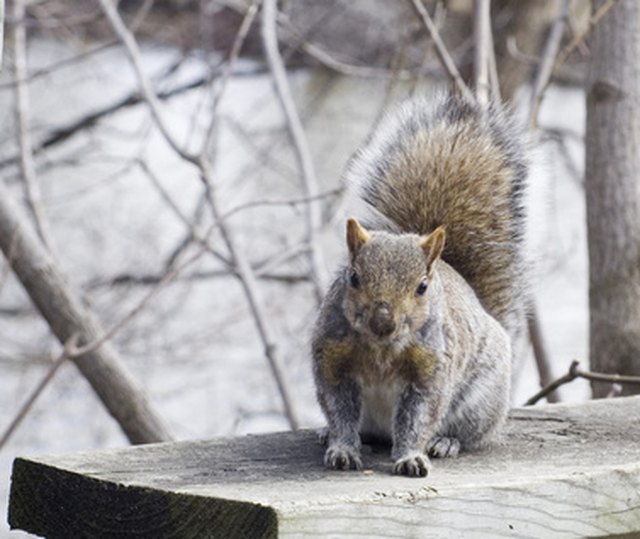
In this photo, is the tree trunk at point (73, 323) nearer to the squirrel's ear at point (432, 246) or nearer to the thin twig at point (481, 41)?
the thin twig at point (481, 41)

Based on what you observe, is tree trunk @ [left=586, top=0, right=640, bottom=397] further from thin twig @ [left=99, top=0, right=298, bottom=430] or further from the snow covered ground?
the snow covered ground

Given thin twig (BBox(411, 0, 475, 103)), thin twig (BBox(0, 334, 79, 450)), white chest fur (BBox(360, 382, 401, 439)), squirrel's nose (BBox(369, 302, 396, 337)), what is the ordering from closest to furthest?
squirrel's nose (BBox(369, 302, 396, 337)), white chest fur (BBox(360, 382, 401, 439)), thin twig (BBox(0, 334, 79, 450)), thin twig (BBox(411, 0, 475, 103))

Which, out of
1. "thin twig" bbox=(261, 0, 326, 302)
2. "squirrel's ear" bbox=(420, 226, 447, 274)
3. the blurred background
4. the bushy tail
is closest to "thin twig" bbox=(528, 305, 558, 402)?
"thin twig" bbox=(261, 0, 326, 302)

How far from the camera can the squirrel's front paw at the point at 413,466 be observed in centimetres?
178

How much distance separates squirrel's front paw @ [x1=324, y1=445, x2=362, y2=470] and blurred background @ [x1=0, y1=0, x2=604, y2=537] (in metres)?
2.39

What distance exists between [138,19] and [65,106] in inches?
86.4

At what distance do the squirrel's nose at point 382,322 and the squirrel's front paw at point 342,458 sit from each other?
0.19 m

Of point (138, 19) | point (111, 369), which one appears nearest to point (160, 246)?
point (138, 19)

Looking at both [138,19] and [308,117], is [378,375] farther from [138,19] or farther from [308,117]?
[308,117]

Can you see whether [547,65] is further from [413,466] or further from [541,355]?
[413,466]

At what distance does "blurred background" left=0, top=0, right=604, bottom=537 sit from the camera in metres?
4.79

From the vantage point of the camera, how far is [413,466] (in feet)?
5.84

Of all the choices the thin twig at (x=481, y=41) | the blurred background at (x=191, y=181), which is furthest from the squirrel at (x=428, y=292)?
the blurred background at (x=191, y=181)

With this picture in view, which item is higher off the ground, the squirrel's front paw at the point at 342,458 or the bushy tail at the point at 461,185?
the bushy tail at the point at 461,185
